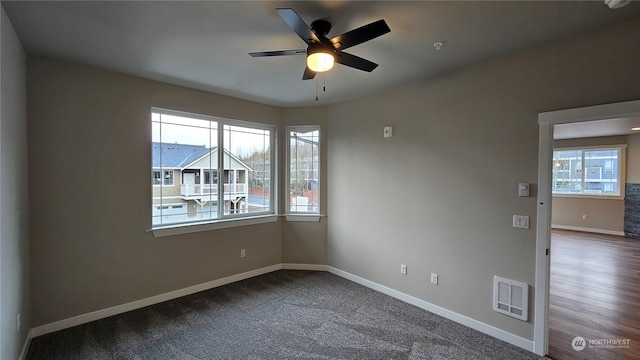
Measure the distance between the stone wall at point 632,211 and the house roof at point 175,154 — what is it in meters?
9.53

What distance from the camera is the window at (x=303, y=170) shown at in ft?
14.7

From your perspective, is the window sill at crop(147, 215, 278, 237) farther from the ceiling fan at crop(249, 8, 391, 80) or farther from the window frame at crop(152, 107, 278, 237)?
the ceiling fan at crop(249, 8, 391, 80)

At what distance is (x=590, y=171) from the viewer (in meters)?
7.59

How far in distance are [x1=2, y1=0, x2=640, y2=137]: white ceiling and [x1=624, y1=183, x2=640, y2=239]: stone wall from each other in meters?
7.35

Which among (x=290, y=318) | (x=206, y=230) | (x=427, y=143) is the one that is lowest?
(x=290, y=318)

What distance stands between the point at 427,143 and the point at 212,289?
10.8ft

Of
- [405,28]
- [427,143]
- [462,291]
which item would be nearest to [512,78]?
[427,143]

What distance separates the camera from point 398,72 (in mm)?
3004

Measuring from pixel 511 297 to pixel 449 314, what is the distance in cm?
68

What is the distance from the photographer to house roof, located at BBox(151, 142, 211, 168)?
3398mm

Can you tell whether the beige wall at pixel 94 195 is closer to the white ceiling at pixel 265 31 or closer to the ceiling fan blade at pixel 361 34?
the white ceiling at pixel 265 31

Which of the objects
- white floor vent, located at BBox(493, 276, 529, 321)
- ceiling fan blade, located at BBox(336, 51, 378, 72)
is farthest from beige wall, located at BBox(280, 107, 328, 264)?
white floor vent, located at BBox(493, 276, 529, 321)

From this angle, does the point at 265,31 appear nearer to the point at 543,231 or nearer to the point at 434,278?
the point at 543,231

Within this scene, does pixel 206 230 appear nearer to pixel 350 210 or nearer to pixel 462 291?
pixel 350 210
